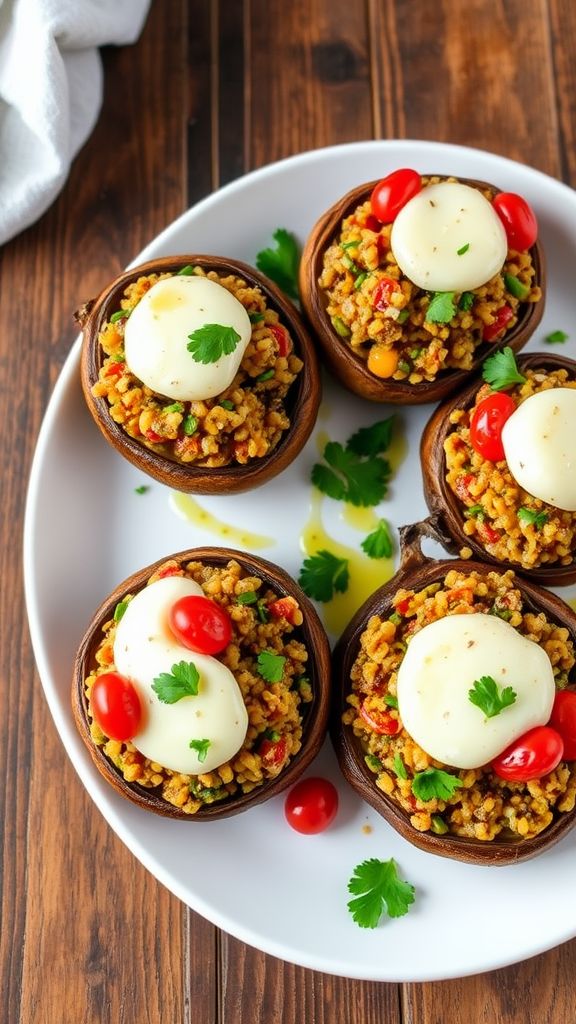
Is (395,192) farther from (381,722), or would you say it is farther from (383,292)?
(381,722)

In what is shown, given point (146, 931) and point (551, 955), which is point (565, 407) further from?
point (146, 931)

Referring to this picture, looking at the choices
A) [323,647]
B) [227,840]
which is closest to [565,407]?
[323,647]

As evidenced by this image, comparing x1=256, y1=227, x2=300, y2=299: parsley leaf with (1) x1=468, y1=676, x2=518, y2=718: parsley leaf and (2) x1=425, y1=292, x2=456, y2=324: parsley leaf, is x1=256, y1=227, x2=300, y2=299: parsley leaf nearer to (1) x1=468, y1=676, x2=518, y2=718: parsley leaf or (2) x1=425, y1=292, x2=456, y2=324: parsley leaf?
(2) x1=425, y1=292, x2=456, y2=324: parsley leaf

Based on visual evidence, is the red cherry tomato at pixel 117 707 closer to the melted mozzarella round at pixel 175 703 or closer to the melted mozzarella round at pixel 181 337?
the melted mozzarella round at pixel 175 703

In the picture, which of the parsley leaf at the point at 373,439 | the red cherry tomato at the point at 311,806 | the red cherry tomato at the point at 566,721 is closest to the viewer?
the red cherry tomato at the point at 566,721

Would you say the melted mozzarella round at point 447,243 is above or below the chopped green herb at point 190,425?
above

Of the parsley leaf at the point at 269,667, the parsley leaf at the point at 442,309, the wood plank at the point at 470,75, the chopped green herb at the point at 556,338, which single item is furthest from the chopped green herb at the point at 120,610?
the wood plank at the point at 470,75

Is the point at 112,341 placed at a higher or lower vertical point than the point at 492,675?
higher
